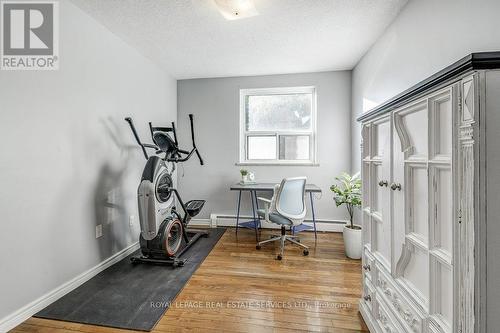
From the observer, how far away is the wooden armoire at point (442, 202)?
0.70 metres

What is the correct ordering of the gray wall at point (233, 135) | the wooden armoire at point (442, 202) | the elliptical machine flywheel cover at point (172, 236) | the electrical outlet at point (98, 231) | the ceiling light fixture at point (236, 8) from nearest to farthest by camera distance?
the wooden armoire at point (442, 202), the ceiling light fixture at point (236, 8), the electrical outlet at point (98, 231), the elliptical machine flywheel cover at point (172, 236), the gray wall at point (233, 135)

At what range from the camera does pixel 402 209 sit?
44.9 inches

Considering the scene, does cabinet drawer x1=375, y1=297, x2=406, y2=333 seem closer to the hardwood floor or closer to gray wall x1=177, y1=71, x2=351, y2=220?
the hardwood floor

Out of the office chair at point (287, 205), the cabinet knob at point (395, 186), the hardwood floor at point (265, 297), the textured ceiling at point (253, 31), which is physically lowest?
the hardwood floor at point (265, 297)

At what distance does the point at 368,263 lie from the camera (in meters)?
1.65

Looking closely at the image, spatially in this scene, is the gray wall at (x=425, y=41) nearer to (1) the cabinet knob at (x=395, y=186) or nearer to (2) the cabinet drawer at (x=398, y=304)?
(1) the cabinet knob at (x=395, y=186)

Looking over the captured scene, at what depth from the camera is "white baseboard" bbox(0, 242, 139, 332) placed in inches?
64.1

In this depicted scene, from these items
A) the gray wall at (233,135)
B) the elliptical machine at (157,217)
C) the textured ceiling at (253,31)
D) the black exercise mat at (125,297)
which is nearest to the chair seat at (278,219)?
the black exercise mat at (125,297)

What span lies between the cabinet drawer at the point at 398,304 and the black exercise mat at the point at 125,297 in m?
1.49

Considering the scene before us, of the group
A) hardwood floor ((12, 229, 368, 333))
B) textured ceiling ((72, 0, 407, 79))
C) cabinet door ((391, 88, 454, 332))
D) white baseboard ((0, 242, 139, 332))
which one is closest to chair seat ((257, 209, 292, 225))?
hardwood floor ((12, 229, 368, 333))

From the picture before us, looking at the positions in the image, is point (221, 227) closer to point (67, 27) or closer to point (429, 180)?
point (67, 27)

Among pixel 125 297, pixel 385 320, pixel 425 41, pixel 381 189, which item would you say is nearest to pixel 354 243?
pixel 385 320

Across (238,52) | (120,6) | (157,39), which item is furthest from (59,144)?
(238,52)

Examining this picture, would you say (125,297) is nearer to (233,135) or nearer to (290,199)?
(290,199)
